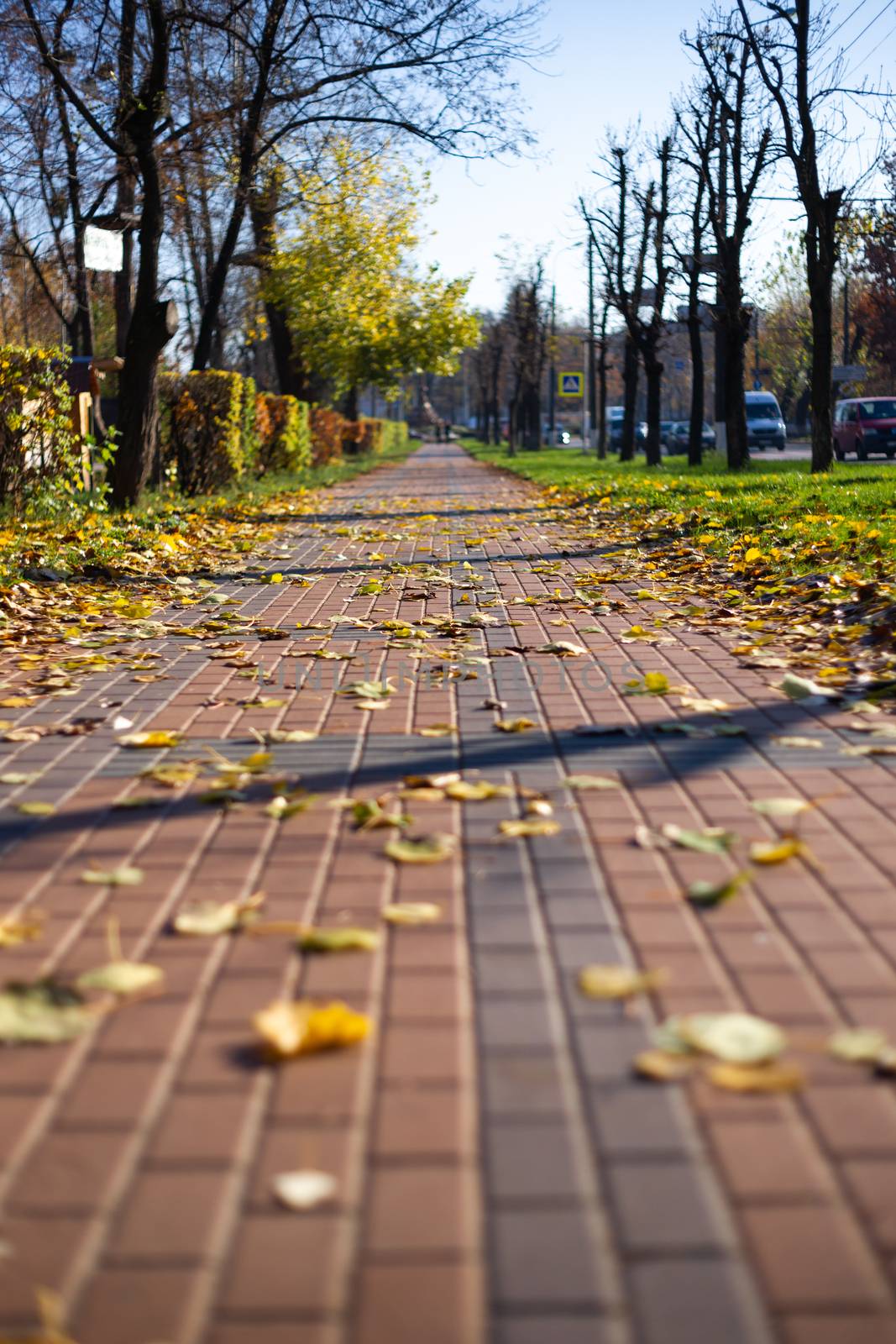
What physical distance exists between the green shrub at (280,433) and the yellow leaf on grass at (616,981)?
22.4m

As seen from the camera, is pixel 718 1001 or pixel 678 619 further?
pixel 678 619

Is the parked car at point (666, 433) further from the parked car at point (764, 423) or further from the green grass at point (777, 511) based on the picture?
the green grass at point (777, 511)

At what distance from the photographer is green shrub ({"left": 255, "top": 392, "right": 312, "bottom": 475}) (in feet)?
84.1

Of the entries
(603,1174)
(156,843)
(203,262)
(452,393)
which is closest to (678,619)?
(156,843)

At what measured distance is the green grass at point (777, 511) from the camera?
971 cm

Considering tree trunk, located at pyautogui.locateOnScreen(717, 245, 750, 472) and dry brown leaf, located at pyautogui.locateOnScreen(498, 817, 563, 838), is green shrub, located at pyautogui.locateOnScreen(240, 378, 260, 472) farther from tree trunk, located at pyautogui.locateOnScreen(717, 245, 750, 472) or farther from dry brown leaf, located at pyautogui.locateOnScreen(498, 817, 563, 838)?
dry brown leaf, located at pyautogui.locateOnScreen(498, 817, 563, 838)

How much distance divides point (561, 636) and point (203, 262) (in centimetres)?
3629

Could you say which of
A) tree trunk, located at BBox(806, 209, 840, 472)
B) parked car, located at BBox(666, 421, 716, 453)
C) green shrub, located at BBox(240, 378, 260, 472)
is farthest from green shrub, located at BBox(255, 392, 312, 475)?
parked car, located at BBox(666, 421, 716, 453)

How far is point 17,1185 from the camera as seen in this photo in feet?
7.13

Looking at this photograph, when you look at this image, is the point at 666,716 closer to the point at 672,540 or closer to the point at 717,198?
the point at 672,540

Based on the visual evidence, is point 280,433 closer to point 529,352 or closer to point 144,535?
point 144,535

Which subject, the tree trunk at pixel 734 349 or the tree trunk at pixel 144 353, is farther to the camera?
the tree trunk at pixel 734 349

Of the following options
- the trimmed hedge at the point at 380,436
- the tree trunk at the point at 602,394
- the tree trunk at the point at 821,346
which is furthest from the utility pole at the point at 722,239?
the trimmed hedge at the point at 380,436

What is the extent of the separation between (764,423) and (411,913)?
46435 mm
